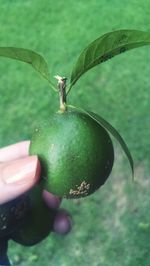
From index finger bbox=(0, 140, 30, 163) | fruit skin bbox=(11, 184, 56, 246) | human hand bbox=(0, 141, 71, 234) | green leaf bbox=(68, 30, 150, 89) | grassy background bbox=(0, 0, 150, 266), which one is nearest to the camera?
green leaf bbox=(68, 30, 150, 89)

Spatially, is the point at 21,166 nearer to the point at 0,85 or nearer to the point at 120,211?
the point at 120,211

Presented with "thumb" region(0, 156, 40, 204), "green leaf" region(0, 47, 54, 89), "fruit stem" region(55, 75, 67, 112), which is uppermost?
"green leaf" region(0, 47, 54, 89)

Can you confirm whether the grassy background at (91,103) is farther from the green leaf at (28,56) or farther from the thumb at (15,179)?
the green leaf at (28,56)

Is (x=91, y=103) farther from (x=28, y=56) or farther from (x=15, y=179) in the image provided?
(x=28, y=56)

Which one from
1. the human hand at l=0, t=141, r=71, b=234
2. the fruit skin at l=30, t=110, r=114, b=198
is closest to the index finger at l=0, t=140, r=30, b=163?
the human hand at l=0, t=141, r=71, b=234

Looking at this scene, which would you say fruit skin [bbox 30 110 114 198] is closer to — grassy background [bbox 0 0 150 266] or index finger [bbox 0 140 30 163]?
index finger [bbox 0 140 30 163]

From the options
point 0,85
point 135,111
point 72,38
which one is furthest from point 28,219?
point 72,38

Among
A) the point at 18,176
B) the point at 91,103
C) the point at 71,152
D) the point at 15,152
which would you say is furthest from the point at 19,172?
the point at 91,103

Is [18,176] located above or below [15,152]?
above
